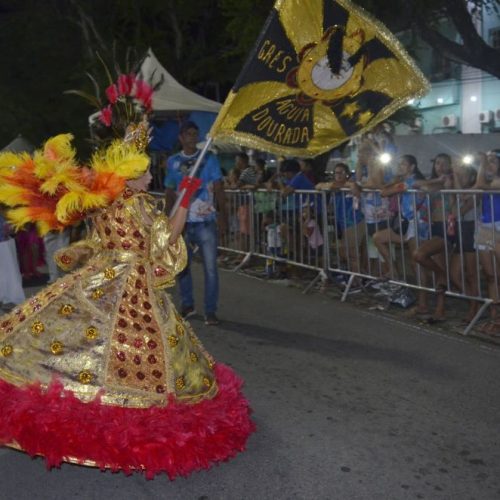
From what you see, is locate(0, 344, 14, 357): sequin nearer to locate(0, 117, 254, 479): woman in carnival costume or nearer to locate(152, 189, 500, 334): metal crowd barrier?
locate(0, 117, 254, 479): woman in carnival costume

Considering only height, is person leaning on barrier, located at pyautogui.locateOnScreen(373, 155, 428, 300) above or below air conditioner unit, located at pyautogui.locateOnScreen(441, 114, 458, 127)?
below

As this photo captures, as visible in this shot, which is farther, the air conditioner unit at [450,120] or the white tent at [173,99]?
the air conditioner unit at [450,120]

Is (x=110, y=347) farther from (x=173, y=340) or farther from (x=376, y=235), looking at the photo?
(x=376, y=235)

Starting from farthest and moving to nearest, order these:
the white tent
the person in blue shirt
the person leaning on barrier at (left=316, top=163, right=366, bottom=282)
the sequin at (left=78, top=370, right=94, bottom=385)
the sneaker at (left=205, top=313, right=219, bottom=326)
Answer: the white tent < the person leaning on barrier at (left=316, top=163, right=366, bottom=282) < the sneaker at (left=205, top=313, right=219, bottom=326) < the person in blue shirt < the sequin at (left=78, top=370, right=94, bottom=385)

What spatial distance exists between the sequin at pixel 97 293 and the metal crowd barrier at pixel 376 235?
157 inches

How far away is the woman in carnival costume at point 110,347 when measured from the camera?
3357 mm

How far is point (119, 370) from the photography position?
3.58 metres

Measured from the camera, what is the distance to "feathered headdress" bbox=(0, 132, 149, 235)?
3695mm

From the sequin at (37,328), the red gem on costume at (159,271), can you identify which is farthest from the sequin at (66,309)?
the red gem on costume at (159,271)

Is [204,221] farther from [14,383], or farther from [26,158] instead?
[14,383]

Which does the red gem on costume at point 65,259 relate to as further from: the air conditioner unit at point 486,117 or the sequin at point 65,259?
the air conditioner unit at point 486,117

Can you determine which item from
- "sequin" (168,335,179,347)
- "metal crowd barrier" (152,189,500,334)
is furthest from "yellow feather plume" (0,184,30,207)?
"metal crowd barrier" (152,189,500,334)

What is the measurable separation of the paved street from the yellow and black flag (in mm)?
1719

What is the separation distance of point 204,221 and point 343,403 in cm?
266
